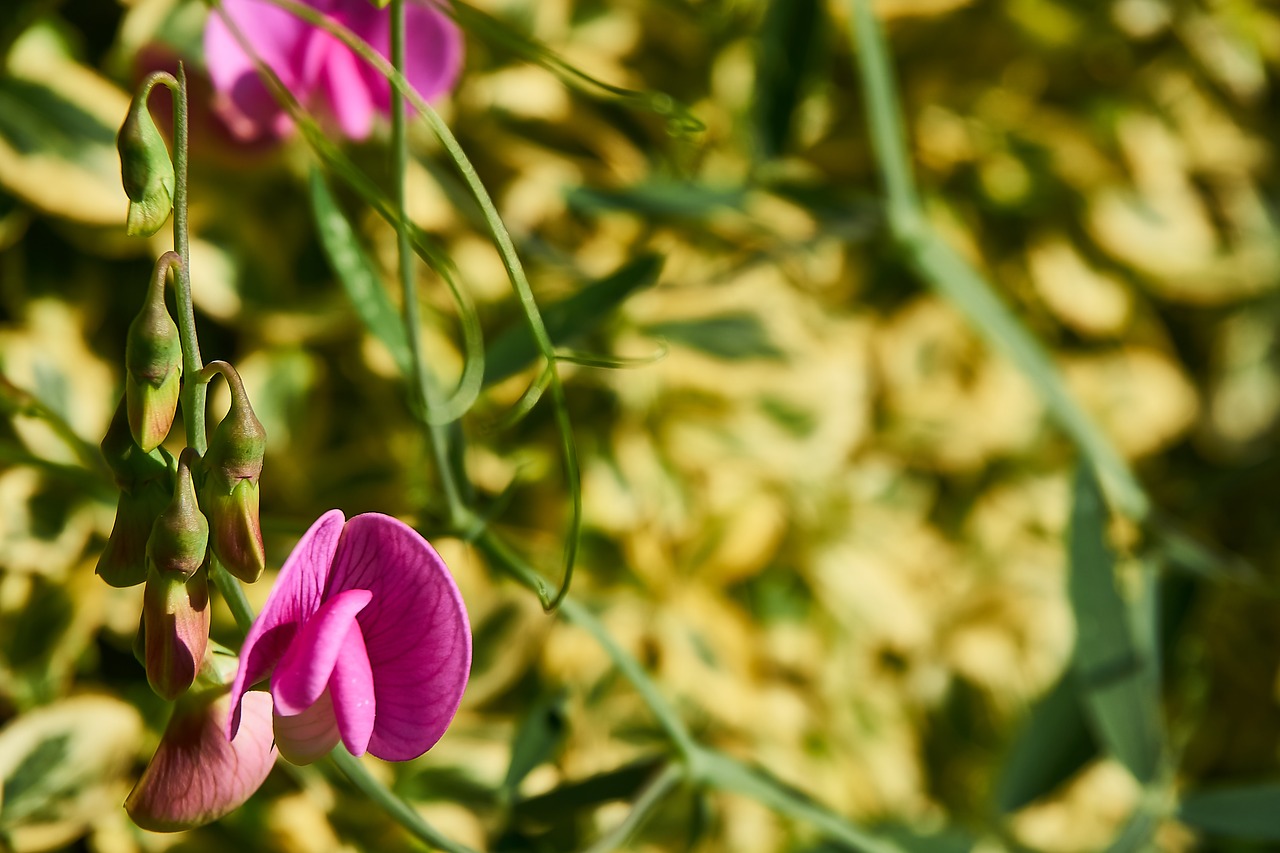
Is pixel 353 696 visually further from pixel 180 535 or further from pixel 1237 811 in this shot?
A: pixel 1237 811

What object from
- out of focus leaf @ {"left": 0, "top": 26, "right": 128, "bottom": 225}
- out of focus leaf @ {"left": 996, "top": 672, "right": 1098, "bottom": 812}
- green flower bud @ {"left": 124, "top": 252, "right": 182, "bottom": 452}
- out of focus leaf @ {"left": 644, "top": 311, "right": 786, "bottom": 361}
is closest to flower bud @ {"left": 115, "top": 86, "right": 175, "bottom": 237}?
green flower bud @ {"left": 124, "top": 252, "right": 182, "bottom": 452}

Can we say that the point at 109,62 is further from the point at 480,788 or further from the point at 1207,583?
the point at 1207,583

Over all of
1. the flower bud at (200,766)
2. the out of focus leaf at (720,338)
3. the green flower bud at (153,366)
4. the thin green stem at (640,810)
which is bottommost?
the thin green stem at (640,810)

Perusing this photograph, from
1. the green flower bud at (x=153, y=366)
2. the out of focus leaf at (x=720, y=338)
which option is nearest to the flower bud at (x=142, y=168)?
the green flower bud at (x=153, y=366)

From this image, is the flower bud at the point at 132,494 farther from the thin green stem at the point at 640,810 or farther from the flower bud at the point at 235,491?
the thin green stem at the point at 640,810

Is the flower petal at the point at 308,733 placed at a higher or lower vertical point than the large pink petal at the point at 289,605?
lower

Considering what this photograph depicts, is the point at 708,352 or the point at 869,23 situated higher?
the point at 869,23

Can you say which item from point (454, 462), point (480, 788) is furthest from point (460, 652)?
point (480, 788)
